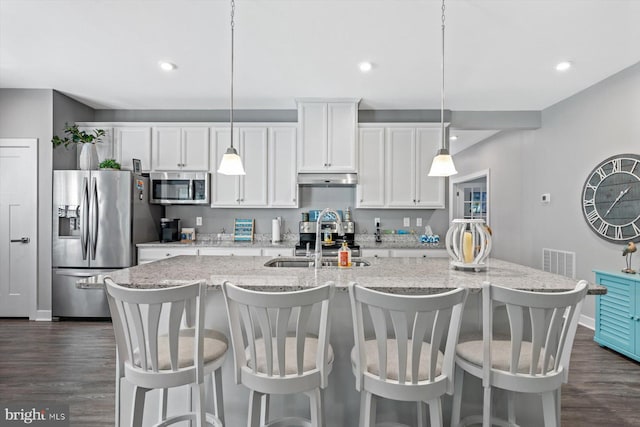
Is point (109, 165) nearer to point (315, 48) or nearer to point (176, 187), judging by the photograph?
point (176, 187)

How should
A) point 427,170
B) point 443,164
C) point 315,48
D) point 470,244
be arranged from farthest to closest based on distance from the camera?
point 427,170 → point 315,48 → point 443,164 → point 470,244

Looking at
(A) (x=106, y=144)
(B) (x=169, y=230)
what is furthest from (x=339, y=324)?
(A) (x=106, y=144)

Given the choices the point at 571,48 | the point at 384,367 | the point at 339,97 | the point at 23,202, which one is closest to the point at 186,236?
the point at 23,202

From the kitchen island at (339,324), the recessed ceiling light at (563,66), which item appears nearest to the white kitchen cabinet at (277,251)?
the kitchen island at (339,324)

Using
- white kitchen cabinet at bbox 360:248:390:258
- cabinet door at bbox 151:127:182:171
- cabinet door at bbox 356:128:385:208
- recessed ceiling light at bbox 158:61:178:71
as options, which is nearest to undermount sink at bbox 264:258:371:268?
white kitchen cabinet at bbox 360:248:390:258

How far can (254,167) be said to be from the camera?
4406 millimetres

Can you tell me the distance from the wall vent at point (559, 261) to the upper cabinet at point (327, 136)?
2.80 metres

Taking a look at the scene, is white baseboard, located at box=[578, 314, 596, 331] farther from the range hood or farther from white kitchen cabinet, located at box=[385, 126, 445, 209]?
the range hood

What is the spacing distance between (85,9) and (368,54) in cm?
224

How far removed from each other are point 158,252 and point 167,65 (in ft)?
6.92

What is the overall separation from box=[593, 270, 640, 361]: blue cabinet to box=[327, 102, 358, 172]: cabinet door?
110 inches

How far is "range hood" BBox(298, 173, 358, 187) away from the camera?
13.9 feet

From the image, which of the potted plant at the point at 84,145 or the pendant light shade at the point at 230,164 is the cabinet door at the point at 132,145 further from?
the pendant light shade at the point at 230,164

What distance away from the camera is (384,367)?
1273 mm
